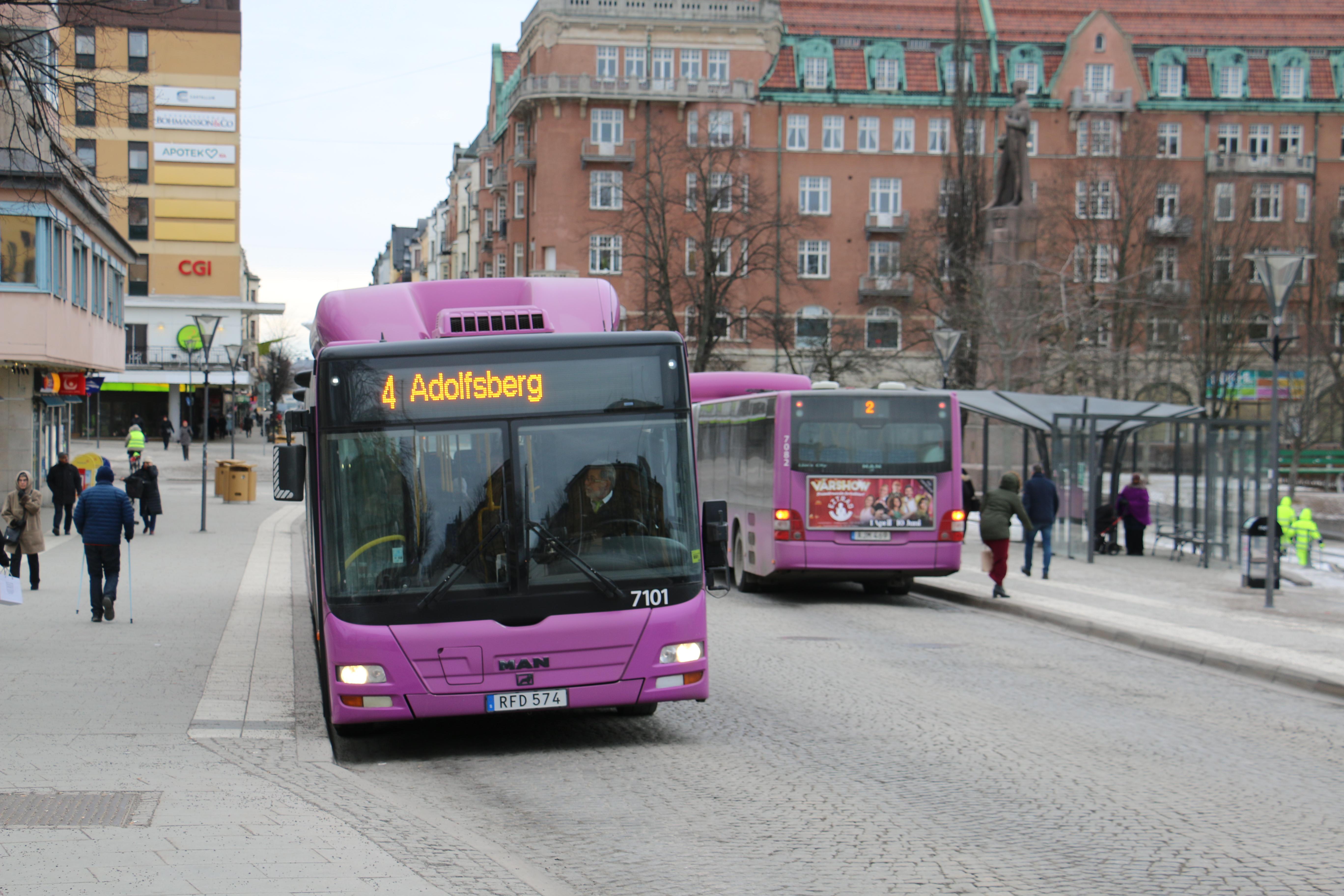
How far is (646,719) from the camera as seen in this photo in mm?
10625

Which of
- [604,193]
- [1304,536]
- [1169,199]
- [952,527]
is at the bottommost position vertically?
[1304,536]

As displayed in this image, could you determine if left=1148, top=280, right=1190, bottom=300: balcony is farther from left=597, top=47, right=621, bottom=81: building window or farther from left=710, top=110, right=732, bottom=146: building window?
left=597, top=47, right=621, bottom=81: building window

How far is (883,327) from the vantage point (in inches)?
2879

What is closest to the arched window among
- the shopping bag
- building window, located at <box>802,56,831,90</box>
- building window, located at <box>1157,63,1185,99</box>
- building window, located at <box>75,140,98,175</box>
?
building window, located at <box>802,56,831,90</box>

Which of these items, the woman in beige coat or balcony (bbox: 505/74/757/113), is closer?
the woman in beige coat

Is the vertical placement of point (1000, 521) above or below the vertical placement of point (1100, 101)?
below

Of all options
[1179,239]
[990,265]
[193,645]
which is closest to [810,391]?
[193,645]

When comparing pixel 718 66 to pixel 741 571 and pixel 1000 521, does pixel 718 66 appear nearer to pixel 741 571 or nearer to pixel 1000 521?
pixel 741 571

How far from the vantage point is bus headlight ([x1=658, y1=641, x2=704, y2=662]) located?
368 inches

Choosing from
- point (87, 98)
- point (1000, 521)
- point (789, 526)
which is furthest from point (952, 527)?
point (87, 98)

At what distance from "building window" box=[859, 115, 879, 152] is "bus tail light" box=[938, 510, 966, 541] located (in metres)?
56.2

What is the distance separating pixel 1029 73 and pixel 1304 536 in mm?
52902

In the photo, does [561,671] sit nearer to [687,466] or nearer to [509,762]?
[509,762]

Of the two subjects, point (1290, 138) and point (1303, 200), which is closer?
point (1303, 200)
